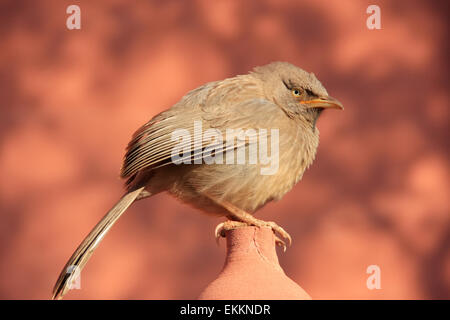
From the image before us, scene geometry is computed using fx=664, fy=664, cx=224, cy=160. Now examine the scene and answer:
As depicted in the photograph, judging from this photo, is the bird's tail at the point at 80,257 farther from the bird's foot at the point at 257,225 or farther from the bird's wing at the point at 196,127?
the bird's foot at the point at 257,225

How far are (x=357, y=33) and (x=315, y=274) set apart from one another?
2234mm

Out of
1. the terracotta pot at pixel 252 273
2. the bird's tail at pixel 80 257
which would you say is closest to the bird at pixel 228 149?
the bird's tail at pixel 80 257

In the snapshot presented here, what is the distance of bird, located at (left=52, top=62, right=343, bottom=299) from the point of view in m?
3.92

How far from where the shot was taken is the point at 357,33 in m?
6.13

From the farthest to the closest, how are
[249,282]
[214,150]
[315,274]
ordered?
1. [315,274]
2. [214,150]
3. [249,282]

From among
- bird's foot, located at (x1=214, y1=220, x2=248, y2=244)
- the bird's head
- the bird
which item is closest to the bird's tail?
the bird

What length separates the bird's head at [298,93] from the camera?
416 cm

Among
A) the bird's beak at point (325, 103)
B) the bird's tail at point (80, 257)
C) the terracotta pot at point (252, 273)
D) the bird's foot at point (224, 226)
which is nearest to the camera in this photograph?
the terracotta pot at point (252, 273)

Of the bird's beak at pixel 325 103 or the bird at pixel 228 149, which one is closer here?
the bird at pixel 228 149

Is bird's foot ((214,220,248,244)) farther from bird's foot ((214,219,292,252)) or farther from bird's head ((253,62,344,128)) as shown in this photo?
bird's head ((253,62,344,128))

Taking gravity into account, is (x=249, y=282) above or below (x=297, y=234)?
above

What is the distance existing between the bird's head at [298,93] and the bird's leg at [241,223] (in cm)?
70
